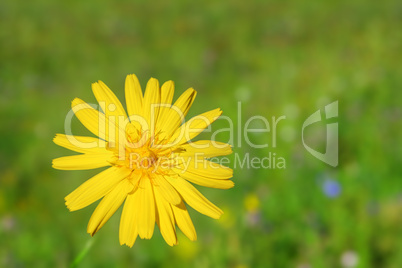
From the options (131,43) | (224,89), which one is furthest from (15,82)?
(224,89)

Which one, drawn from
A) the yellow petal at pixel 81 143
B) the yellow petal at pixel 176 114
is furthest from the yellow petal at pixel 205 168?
the yellow petal at pixel 81 143

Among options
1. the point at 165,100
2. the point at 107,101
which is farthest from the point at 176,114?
the point at 107,101

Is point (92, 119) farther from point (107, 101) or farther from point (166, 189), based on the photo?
point (166, 189)

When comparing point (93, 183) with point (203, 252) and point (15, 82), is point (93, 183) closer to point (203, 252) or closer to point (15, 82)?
point (203, 252)

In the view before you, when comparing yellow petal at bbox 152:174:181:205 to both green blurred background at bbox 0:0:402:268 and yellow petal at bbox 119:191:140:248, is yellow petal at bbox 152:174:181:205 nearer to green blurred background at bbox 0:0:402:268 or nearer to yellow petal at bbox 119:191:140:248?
yellow petal at bbox 119:191:140:248

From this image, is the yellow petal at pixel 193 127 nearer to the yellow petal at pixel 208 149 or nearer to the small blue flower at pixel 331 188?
the yellow petal at pixel 208 149

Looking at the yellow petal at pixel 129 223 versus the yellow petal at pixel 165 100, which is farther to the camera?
the yellow petal at pixel 165 100
